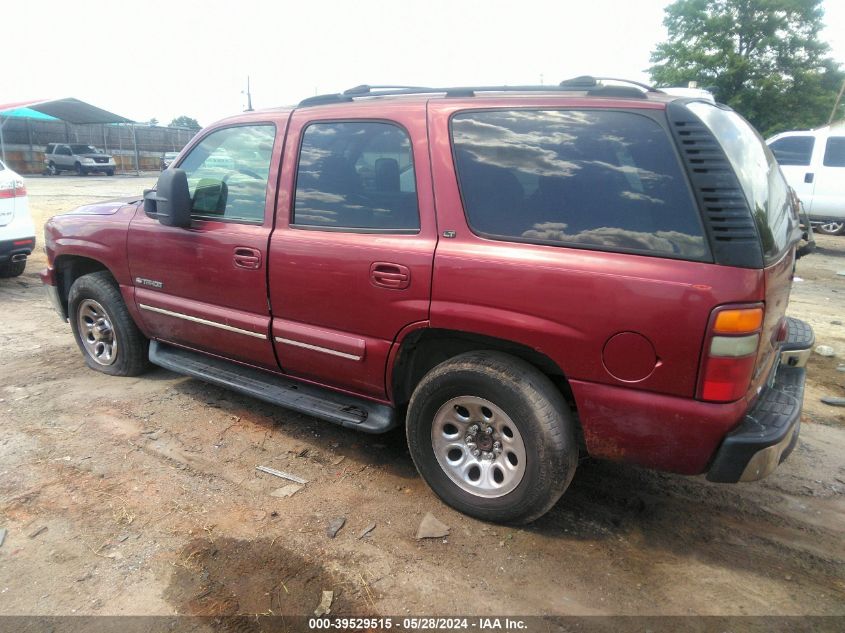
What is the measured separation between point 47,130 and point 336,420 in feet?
121

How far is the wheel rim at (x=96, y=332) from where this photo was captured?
4.65 metres

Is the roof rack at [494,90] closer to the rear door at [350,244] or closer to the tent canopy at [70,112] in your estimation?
the rear door at [350,244]

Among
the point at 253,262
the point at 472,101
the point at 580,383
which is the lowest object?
the point at 580,383

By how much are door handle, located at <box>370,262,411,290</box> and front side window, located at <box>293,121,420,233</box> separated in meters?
0.18

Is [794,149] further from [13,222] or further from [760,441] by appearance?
[13,222]

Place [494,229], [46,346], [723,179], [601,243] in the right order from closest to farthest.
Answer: [723,179] < [601,243] < [494,229] < [46,346]

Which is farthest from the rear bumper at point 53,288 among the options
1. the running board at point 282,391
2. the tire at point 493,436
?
the tire at point 493,436

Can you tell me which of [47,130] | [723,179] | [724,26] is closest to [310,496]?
[723,179]

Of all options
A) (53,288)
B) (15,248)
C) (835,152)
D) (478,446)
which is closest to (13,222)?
(15,248)

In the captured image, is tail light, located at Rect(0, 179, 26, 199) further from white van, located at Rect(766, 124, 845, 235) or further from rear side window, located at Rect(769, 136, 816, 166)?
rear side window, located at Rect(769, 136, 816, 166)

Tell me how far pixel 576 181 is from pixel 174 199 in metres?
2.36

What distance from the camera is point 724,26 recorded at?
25797 millimetres

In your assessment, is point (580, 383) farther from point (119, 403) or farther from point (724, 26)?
point (724, 26)

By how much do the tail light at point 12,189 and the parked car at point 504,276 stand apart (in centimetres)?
434
